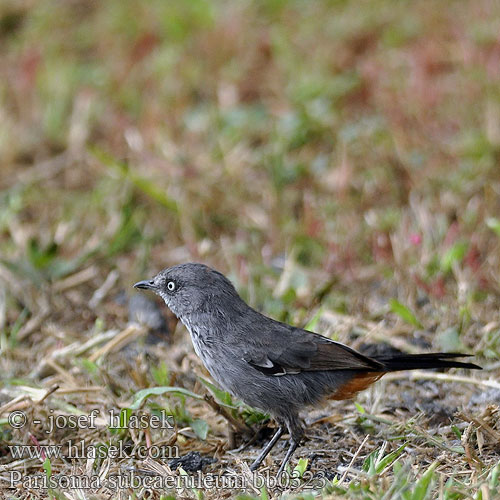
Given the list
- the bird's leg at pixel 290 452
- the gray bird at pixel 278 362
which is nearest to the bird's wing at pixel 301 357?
the gray bird at pixel 278 362

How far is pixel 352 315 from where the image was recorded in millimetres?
5746

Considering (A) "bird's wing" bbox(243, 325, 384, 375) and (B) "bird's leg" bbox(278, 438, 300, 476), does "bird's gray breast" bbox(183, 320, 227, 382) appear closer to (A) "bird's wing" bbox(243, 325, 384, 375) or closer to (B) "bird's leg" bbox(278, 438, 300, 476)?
(A) "bird's wing" bbox(243, 325, 384, 375)

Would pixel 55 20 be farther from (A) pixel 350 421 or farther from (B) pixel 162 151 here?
(A) pixel 350 421

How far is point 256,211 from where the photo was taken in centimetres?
711

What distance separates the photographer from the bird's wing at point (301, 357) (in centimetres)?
448

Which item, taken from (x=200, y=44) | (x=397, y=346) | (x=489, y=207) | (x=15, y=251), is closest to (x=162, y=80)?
(x=200, y=44)

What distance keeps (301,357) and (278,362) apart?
13 cm

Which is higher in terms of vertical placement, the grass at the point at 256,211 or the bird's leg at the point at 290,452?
the grass at the point at 256,211

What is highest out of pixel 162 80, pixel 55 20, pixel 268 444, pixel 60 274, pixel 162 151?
pixel 55 20

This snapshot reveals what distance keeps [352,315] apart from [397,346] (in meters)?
0.48

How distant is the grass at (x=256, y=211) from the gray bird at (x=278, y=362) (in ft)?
0.60

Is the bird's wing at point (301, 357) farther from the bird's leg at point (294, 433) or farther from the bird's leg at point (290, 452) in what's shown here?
the bird's leg at point (290, 452)

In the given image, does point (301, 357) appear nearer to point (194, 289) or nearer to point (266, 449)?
point (266, 449)

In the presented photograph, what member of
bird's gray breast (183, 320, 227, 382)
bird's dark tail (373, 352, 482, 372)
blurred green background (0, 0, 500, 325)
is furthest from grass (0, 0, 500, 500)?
bird's dark tail (373, 352, 482, 372)
